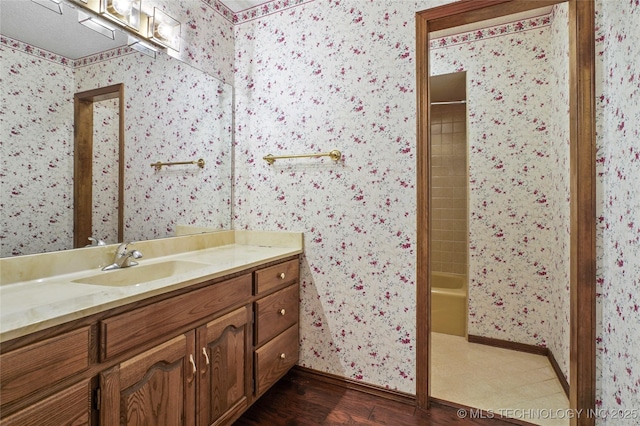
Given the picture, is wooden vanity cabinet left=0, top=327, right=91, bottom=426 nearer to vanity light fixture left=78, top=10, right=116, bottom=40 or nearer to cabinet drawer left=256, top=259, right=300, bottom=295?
cabinet drawer left=256, top=259, right=300, bottom=295

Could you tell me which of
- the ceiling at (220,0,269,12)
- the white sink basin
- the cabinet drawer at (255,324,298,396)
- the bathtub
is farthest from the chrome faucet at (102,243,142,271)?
the bathtub

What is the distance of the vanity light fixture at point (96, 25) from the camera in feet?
4.73

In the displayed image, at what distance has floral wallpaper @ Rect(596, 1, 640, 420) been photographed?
46.7 inches

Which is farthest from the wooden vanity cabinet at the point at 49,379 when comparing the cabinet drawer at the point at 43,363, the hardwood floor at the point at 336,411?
the hardwood floor at the point at 336,411

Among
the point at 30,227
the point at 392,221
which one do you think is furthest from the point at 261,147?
the point at 30,227

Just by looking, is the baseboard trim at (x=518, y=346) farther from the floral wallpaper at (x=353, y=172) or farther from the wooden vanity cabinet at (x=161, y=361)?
the wooden vanity cabinet at (x=161, y=361)

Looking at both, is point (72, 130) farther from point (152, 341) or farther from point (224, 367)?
point (224, 367)

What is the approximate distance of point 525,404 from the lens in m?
1.81

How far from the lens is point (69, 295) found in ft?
3.48

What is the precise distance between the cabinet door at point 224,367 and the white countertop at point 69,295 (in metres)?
0.24

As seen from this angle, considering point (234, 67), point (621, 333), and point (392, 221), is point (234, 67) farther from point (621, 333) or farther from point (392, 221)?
point (621, 333)

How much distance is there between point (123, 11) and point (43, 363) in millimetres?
1620

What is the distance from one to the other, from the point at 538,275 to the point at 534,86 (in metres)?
1.46

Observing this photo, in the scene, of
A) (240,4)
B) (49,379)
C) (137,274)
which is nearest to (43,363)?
(49,379)
